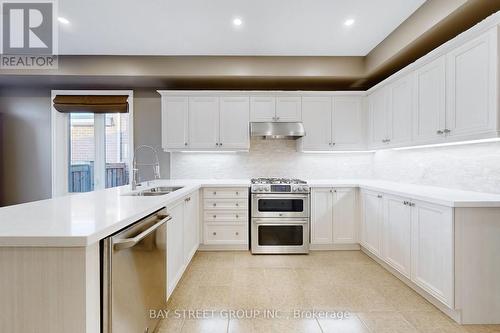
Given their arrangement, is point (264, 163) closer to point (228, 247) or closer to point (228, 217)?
point (228, 217)

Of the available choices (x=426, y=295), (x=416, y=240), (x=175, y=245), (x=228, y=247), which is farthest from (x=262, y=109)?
(x=426, y=295)

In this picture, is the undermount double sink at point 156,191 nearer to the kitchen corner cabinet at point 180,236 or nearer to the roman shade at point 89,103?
the kitchen corner cabinet at point 180,236

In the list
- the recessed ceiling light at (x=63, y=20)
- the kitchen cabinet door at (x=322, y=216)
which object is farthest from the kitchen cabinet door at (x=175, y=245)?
the recessed ceiling light at (x=63, y=20)

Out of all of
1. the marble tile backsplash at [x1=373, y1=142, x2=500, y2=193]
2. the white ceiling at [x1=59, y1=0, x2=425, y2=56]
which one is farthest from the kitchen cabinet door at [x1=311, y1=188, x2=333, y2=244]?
the white ceiling at [x1=59, y1=0, x2=425, y2=56]

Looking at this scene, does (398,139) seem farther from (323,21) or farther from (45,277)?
(45,277)

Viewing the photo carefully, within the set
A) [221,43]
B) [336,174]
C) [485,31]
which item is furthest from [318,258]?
[221,43]

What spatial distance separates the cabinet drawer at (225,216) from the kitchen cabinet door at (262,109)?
1.42 meters

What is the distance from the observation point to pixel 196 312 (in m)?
2.07

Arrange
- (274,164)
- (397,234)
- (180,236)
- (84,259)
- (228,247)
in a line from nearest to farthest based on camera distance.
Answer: (84,259)
(180,236)
(397,234)
(228,247)
(274,164)

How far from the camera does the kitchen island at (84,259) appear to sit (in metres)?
1.01

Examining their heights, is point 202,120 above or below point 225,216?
above

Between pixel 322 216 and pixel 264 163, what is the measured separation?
1.25 meters

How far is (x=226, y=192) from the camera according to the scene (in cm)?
351

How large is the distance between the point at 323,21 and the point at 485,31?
1413 millimetres
